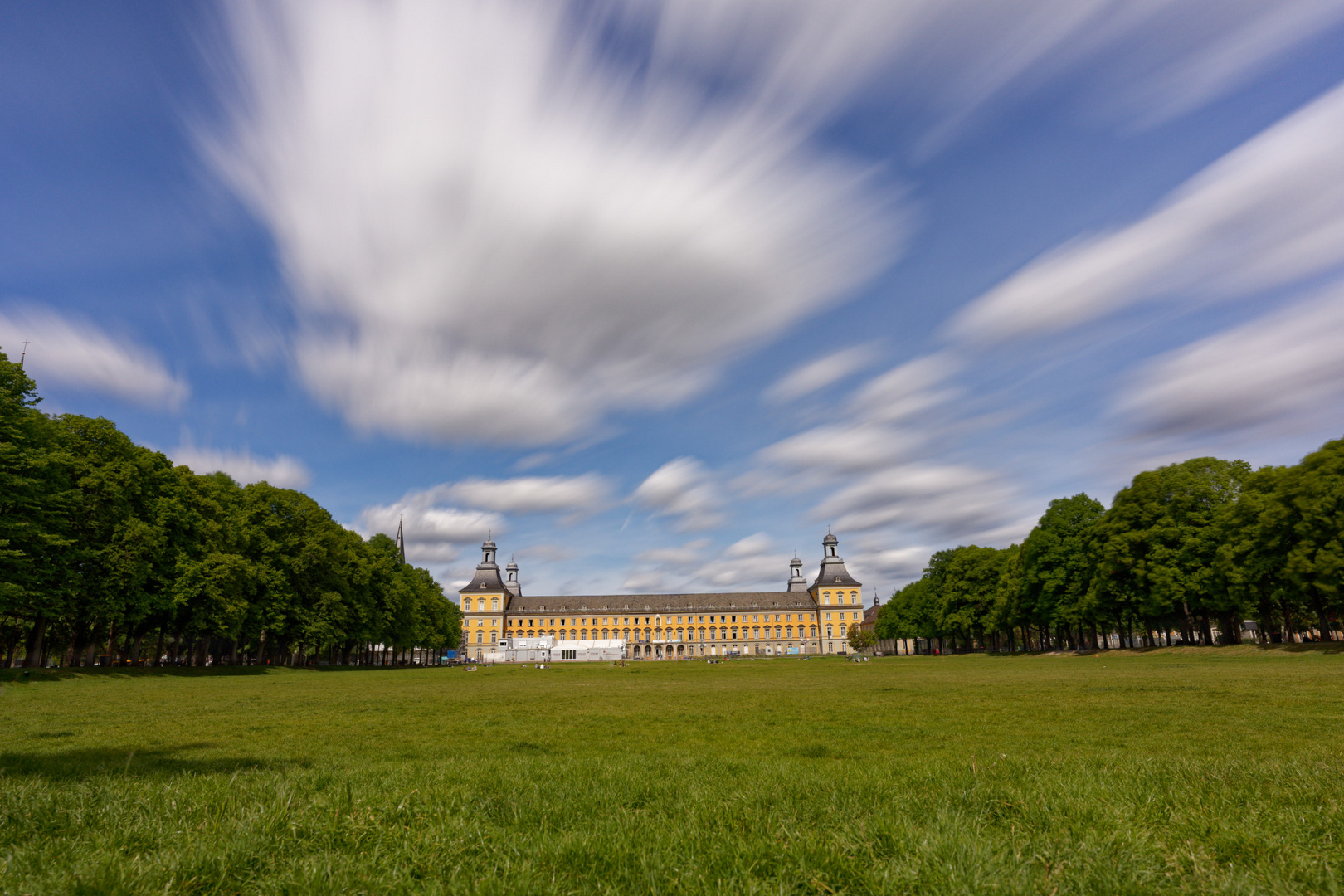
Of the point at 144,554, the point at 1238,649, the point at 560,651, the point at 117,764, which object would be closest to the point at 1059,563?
the point at 1238,649

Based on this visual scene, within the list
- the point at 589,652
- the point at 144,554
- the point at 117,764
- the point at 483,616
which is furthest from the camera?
the point at 483,616

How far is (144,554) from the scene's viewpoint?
4528 centimetres

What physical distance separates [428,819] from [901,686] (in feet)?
87.8

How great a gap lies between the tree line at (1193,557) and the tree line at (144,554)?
70.0m

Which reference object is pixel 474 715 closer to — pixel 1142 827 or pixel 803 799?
pixel 803 799

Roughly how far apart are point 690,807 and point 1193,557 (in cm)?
6429

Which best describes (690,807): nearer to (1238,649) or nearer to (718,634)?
(1238,649)

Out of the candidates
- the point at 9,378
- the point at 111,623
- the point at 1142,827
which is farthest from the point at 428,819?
the point at 111,623

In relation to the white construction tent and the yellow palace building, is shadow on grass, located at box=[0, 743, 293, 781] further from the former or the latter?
the yellow palace building

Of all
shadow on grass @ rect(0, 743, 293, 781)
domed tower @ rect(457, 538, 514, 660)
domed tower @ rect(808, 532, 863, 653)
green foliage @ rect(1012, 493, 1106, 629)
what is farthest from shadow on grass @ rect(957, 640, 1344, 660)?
domed tower @ rect(457, 538, 514, 660)

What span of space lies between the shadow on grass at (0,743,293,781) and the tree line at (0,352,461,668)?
101ft

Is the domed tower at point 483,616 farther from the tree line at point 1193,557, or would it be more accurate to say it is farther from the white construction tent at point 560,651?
the tree line at point 1193,557

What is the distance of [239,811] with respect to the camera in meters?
5.89

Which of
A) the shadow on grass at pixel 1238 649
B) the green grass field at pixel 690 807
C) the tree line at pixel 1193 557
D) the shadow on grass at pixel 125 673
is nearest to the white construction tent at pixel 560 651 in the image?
the tree line at pixel 1193 557
